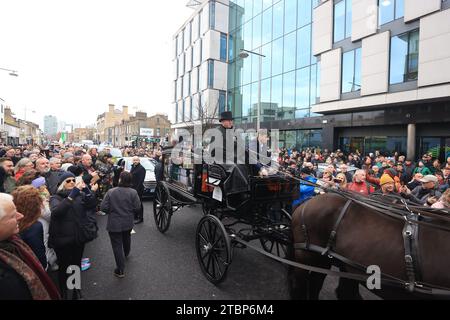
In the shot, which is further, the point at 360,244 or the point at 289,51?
the point at 289,51

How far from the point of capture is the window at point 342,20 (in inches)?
687

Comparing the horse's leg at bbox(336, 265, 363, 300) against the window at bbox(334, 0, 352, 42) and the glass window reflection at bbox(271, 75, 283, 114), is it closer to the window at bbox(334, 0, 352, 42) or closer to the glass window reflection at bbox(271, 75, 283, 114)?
the window at bbox(334, 0, 352, 42)

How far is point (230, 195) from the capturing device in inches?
169

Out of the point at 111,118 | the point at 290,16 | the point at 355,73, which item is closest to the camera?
the point at 355,73

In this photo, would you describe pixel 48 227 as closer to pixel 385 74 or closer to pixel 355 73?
pixel 385 74

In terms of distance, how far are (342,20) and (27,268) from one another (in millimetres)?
21295

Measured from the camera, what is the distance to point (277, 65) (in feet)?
81.0

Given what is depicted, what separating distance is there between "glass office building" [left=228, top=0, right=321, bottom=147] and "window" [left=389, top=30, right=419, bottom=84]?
6023 millimetres

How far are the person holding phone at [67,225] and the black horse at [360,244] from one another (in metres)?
2.75

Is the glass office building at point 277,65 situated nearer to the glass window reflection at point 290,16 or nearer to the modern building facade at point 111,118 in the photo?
the glass window reflection at point 290,16

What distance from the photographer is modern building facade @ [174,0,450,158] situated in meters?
13.6

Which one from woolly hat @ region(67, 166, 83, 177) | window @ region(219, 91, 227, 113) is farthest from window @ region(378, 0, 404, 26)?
window @ region(219, 91, 227, 113)

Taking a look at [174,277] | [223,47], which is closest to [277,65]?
[223,47]

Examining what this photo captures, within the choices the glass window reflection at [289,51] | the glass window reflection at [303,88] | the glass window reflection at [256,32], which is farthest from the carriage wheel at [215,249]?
the glass window reflection at [256,32]
